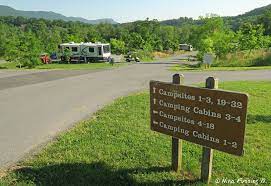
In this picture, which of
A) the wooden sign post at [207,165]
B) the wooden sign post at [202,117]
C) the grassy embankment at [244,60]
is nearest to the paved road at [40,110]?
the wooden sign post at [202,117]

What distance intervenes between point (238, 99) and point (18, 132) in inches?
216

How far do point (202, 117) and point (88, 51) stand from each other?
40.0 meters

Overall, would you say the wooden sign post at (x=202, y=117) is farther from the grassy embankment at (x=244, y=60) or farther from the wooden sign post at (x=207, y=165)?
the grassy embankment at (x=244, y=60)

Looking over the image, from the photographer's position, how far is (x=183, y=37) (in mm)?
108688

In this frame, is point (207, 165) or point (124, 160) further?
point (124, 160)

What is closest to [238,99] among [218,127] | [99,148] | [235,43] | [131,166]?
[218,127]

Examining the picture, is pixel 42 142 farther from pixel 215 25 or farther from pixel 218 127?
pixel 215 25

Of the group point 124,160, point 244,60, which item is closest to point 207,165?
point 124,160

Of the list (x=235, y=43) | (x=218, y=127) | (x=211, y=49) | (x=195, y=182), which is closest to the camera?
(x=218, y=127)

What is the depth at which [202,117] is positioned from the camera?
194 inches

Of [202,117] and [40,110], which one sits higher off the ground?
[202,117]

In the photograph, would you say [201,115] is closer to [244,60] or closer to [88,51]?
[244,60]

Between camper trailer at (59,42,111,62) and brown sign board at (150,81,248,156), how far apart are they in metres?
37.9

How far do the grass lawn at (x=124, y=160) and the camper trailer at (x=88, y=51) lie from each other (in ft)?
116
